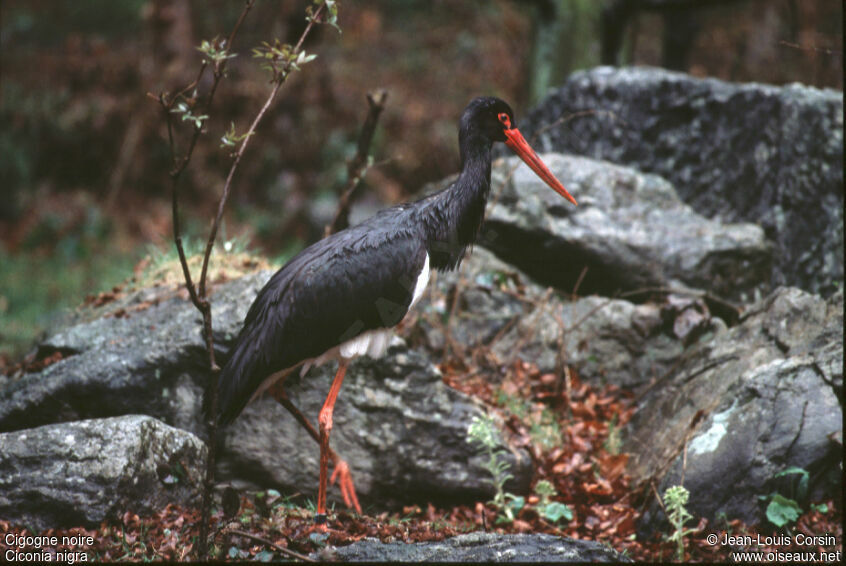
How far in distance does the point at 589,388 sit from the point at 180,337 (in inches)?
108

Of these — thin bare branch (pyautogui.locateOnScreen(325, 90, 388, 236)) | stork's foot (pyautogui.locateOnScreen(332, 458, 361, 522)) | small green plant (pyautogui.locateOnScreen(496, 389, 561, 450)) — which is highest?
thin bare branch (pyautogui.locateOnScreen(325, 90, 388, 236))

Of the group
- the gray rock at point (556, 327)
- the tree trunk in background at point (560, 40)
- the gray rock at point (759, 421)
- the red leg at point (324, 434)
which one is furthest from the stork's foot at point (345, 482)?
the tree trunk in background at point (560, 40)

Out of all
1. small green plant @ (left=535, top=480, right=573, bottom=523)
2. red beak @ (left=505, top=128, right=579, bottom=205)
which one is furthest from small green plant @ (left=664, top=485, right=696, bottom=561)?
red beak @ (left=505, top=128, right=579, bottom=205)

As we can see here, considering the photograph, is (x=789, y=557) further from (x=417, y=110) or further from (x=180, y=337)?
(x=417, y=110)

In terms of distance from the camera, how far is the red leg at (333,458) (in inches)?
171

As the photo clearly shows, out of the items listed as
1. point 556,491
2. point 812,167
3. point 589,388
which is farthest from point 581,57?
point 556,491

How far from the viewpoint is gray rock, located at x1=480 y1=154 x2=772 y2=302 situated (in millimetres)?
5906

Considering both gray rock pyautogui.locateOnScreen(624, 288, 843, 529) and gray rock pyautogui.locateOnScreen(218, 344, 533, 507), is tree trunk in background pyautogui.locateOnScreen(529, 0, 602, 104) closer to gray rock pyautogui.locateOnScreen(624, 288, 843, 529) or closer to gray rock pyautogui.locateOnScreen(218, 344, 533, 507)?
gray rock pyautogui.locateOnScreen(624, 288, 843, 529)

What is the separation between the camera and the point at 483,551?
335cm

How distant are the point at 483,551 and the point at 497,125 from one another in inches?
Answer: 87.7

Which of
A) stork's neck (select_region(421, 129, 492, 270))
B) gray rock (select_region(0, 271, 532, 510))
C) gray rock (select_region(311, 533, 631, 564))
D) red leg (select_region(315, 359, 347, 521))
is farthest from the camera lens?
gray rock (select_region(0, 271, 532, 510))

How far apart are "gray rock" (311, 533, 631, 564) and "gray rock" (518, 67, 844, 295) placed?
2906 mm

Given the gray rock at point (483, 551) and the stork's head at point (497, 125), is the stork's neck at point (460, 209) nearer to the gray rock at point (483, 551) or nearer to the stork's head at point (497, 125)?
the stork's head at point (497, 125)

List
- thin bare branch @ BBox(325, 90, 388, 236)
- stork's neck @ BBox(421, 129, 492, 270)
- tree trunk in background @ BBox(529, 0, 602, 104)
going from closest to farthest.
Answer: stork's neck @ BBox(421, 129, 492, 270) < thin bare branch @ BBox(325, 90, 388, 236) < tree trunk in background @ BBox(529, 0, 602, 104)
